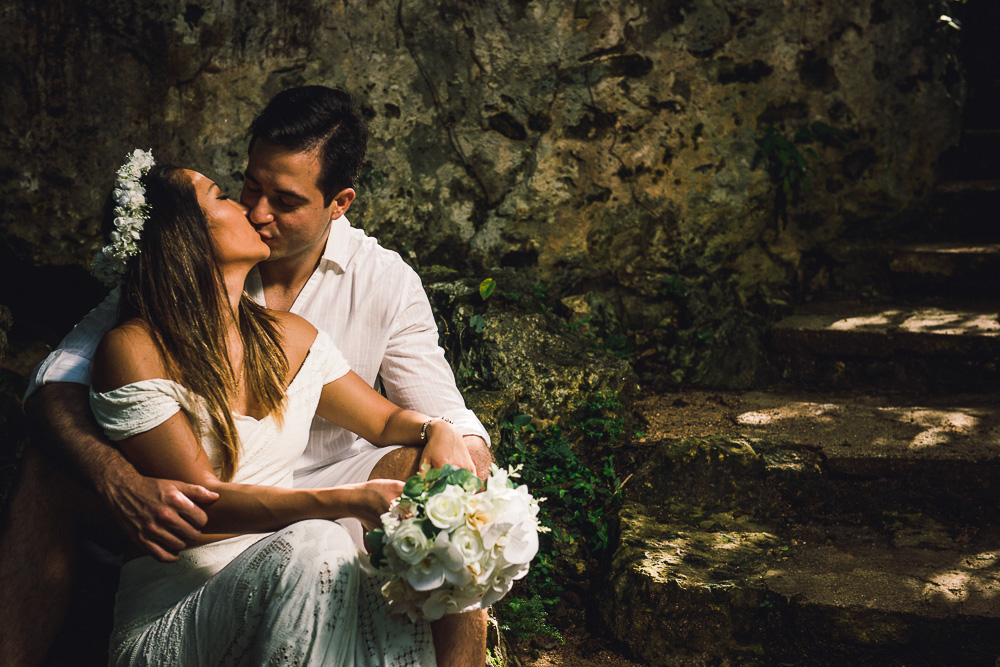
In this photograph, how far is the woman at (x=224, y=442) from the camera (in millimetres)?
2037

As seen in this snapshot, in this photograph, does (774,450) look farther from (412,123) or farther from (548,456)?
(412,123)

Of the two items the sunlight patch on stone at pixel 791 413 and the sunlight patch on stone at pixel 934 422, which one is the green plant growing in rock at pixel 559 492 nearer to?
the sunlight patch on stone at pixel 791 413

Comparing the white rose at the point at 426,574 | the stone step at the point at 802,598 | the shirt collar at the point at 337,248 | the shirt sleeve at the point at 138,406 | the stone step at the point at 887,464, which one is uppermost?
the shirt collar at the point at 337,248

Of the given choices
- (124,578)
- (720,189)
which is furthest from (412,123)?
(124,578)

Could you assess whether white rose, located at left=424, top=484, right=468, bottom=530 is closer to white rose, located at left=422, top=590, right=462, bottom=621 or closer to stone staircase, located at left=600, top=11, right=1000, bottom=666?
white rose, located at left=422, top=590, right=462, bottom=621

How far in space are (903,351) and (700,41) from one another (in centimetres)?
237

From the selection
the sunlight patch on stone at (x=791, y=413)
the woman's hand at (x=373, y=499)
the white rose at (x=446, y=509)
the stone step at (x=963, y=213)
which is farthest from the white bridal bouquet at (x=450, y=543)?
the stone step at (x=963, y=213)

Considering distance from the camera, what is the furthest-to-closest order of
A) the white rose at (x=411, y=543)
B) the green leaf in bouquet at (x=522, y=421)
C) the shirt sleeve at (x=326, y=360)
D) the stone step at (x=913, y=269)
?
the stone step at (x=913, y=269), the green leaf in bouquet at (x=522, y=421), the shirt sleeve at (x=326, y=360), the white rose at (x=411, y=543)

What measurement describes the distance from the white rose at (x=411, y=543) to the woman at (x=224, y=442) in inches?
9.6

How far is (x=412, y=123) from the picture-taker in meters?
4.71

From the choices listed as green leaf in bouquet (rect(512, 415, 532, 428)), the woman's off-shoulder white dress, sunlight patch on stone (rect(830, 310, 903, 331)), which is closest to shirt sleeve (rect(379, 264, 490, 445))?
green leaf in bouquet (rect(512, 415, 532, 428))

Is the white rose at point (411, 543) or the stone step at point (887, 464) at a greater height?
the white rose at point (411, 543)

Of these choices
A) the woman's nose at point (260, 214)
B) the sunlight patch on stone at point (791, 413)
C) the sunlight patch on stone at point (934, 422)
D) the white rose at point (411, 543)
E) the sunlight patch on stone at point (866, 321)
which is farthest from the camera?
the sunlight patch on stone at point (866, 321)

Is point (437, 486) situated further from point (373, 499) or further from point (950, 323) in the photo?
point (950, 323)
